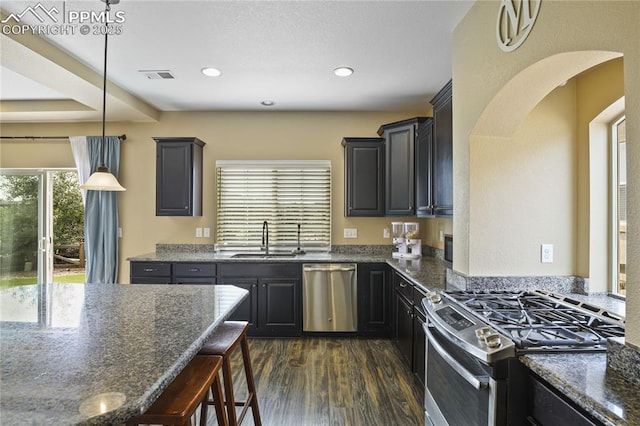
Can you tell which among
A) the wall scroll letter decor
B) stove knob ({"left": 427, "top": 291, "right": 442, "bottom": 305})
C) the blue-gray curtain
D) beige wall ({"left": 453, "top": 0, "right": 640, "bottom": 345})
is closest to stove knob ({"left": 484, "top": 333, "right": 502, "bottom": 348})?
stove knob ({"left": 427, "top": 291, "right": 442, "bottom": 305})

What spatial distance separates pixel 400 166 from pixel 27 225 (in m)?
4.85

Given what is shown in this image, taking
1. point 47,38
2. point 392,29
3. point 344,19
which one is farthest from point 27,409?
point 47,38

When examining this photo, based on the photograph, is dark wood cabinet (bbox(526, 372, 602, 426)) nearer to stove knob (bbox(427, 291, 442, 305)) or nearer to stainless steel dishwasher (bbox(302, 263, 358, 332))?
stove knob (bbox(427, 291, 442, 305))

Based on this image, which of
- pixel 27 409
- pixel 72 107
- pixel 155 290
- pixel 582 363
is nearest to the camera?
pixel 27 409

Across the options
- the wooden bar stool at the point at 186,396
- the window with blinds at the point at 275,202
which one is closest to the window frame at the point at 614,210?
the wooden bar stool at the point at 186,396

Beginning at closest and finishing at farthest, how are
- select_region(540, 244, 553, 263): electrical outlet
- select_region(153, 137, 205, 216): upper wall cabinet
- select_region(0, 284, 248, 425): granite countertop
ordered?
select_region(0, 284, 248, 425): granite countertop
select_region(540, 244, 553, 263): electrical outlet
select_region(153, 137, 205, 216): upper wall cabinet

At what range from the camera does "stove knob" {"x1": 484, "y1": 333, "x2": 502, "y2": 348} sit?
1.25 metres

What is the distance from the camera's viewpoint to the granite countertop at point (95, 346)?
844mm

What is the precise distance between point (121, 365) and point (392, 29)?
8.25 ft

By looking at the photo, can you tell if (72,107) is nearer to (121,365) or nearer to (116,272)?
(116,272)

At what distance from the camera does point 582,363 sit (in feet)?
3.83

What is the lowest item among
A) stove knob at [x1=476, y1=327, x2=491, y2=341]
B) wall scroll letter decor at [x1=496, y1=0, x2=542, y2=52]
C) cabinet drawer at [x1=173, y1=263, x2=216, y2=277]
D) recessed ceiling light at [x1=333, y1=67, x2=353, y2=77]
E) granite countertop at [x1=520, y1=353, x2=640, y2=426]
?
cabinet drawer at [x1=173, y1=263, x2=216, y2=277]

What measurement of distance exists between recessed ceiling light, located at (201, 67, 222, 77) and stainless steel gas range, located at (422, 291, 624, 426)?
2675 millimetres

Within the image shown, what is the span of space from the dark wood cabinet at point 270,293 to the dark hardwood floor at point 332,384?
144mm
